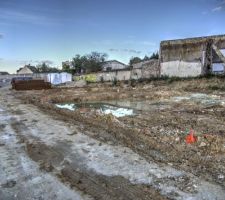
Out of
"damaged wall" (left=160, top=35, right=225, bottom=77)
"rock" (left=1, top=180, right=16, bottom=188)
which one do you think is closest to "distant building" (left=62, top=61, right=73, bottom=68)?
"damaged wall" (left=160, top=35, right=225, bottom=77)

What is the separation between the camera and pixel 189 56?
36.5 m

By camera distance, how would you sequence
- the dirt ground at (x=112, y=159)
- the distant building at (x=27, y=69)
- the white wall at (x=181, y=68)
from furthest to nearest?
the distant building at (x=27, y=69) → the white wall at (x=181, y=68) → the dirt ground at (x=112, y=159)

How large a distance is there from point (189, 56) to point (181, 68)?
1658 millimetres

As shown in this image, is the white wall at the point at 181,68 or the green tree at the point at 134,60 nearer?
the white wall at the point at 181,68

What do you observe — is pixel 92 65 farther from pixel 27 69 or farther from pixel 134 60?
pixel 27 69

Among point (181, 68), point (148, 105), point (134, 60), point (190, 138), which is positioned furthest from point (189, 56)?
point (134, 60)

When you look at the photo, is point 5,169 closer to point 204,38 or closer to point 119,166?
point 119,166

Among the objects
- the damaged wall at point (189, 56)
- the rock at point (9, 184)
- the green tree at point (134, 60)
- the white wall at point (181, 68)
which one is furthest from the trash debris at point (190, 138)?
the green tree at point (134, 60)

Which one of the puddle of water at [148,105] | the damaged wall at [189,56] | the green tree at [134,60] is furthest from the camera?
the green tree at [134,60]

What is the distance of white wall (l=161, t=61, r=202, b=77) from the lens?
3553cm

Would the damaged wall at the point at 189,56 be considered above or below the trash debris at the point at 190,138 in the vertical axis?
above

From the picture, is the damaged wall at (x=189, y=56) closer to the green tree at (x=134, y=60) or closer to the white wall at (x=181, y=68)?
the white wall at (x=181, y=68)

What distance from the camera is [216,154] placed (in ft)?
21.8

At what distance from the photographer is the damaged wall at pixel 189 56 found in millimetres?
35094
